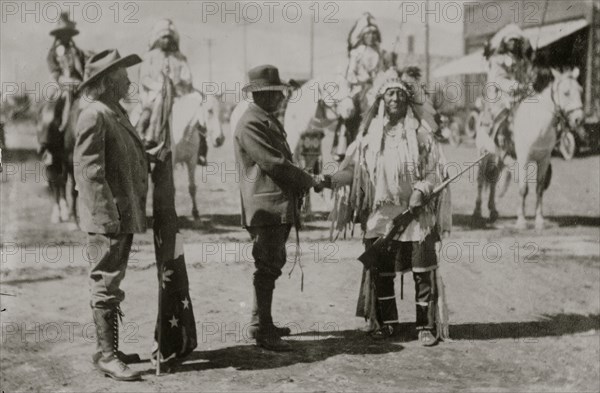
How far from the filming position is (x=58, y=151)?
37.6 ft

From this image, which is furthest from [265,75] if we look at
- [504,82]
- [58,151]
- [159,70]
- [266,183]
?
[58,151]

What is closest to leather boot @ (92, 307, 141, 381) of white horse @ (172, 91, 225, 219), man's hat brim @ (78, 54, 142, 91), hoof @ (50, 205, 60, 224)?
man's hat brim @ (78, 54, 142, 91)

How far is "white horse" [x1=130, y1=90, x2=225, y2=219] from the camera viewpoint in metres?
11.1

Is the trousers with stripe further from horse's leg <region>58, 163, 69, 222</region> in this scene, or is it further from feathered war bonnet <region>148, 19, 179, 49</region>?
horse's leg <region>58, 163, 69, 222</region>

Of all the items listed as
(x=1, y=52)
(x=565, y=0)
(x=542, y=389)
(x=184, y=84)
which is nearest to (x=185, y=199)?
(x=184, y=84)

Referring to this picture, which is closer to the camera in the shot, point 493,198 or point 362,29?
point 362,29

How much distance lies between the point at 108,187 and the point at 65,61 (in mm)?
6525

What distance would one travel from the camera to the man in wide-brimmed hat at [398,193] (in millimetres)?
5938

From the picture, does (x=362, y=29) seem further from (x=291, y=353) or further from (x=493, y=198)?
(x=291, y=353)

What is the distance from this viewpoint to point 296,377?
17.4ft

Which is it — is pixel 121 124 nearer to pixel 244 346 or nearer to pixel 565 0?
pixel 244 346

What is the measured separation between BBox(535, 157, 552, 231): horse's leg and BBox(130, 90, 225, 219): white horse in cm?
428

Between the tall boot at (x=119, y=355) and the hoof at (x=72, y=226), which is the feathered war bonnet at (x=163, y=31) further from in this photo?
the tall boot at (x=119, y=355)

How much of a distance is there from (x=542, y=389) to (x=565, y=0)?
16.6 m
